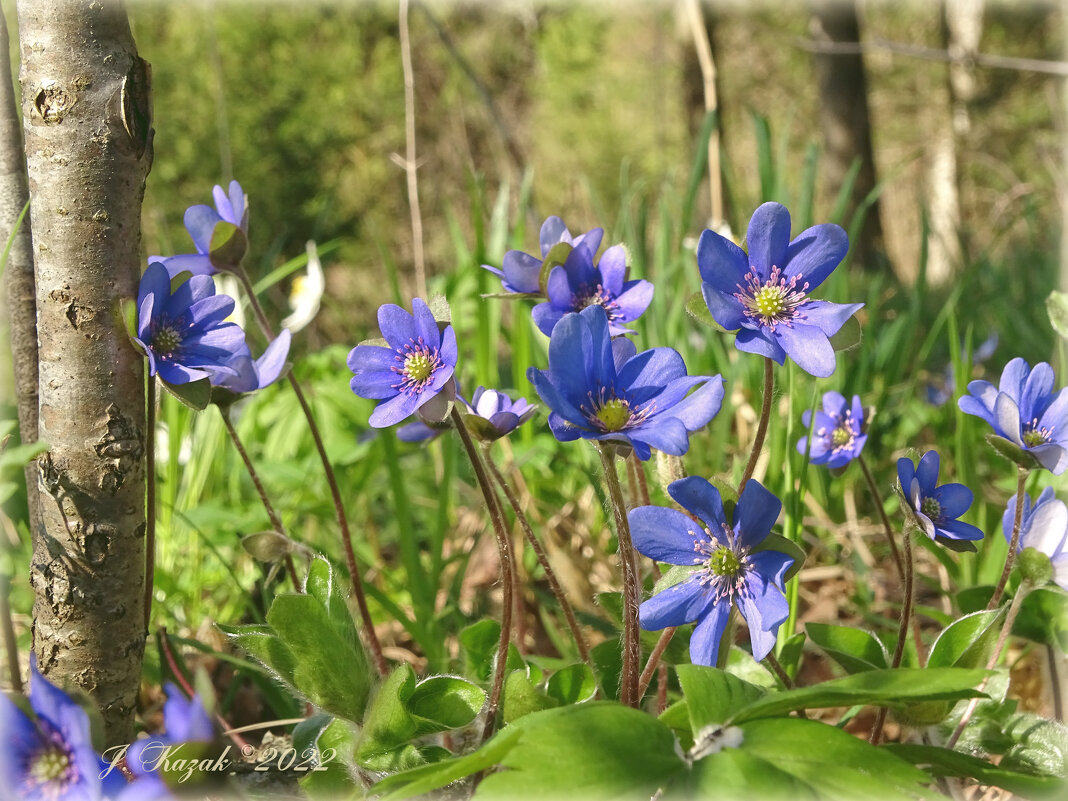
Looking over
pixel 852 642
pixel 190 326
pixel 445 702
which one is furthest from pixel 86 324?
pixel 852 642

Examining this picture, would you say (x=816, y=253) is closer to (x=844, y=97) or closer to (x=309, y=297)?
(x=309, y=297)

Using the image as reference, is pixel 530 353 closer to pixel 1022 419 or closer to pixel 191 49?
pixel 1022 419

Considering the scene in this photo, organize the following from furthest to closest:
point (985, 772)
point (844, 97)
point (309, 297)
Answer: point (844, 97) → point (309, 297) → point (985, 772)

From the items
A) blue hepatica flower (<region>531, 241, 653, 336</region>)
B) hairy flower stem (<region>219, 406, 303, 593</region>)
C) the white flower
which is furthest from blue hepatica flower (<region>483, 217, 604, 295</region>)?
the white flower

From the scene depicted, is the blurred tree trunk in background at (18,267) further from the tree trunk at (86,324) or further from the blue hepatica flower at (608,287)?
the blue hepatica flower at (608,287)

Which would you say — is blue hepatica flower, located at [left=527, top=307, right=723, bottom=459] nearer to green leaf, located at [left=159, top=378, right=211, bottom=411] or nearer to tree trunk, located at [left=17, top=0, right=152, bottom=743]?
green leaf, located at [left=159, top=378, right=211, bottom=411]

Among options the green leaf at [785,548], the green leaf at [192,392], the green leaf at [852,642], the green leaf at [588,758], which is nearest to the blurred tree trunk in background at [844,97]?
the green leaf at [852,642]

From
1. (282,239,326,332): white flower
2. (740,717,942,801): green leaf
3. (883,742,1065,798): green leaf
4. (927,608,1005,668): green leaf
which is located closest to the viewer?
(740,717,942,801): green leaf
